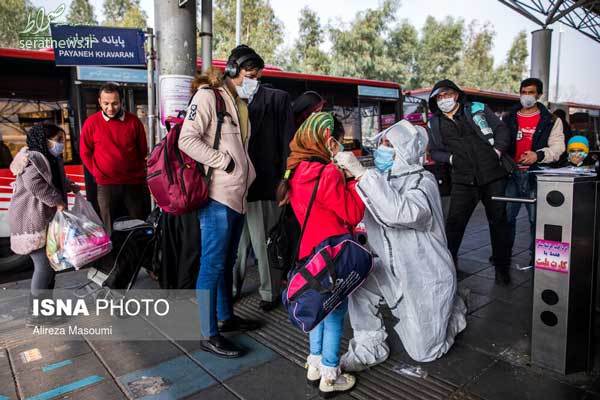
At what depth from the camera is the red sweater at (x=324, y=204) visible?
87.2 inches

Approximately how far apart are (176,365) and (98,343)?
0.71 metres

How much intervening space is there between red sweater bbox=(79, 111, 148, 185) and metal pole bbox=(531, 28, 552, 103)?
1123 cm

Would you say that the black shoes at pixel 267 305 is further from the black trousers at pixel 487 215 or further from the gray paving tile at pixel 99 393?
the black trousers at pixel 487 215

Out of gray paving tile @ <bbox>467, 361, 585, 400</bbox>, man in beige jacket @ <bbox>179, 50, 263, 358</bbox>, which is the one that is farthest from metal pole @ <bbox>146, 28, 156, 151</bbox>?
gray paving tile @ <bbox>467, 361, 585, 400</bbox>

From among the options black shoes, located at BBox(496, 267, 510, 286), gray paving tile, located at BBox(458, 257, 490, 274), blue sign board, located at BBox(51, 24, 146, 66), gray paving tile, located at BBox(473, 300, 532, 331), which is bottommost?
gray paving tile, located at BBox(473, 300, 532, 331)

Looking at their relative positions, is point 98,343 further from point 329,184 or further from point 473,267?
point 473,267

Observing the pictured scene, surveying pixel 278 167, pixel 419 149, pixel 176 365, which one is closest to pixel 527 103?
pixel 419 149

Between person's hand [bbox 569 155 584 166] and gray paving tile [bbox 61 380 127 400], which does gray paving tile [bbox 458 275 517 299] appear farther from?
gray paving tile [bbox 61 380 127 400]

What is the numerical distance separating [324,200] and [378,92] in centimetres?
769

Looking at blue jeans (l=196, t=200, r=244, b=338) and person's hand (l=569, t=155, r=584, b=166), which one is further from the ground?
person's hand (l=569, t=155, r=584, b=166)

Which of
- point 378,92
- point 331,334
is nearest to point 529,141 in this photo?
point 331,334

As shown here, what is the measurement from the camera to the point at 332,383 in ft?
7.60

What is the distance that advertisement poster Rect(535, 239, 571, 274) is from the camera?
93.0 inches

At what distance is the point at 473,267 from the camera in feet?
15.1
